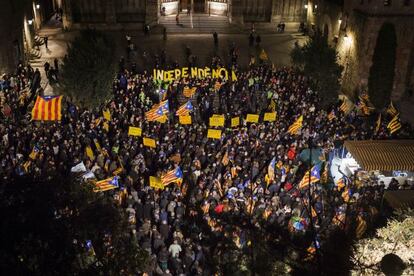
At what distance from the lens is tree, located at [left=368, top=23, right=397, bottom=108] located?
1089 inches

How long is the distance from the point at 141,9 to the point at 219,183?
94.6 feet

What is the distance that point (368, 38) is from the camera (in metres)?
28.4

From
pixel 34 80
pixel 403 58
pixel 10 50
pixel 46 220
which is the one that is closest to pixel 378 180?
pixel 403 58

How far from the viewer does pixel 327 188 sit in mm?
19172

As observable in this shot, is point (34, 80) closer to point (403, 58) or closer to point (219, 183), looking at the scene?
point (219, 183)

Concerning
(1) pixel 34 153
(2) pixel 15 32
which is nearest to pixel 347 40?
(1) pixel 34 153

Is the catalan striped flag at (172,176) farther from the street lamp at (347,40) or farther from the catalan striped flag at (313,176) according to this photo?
the street lamp at (347,40)

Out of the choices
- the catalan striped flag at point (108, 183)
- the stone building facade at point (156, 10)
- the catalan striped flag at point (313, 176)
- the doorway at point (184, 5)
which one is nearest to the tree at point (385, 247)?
the catalan striped flag at point (313, 176)

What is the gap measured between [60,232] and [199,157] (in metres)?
9.53

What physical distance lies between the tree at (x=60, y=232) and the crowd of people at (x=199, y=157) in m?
1.38

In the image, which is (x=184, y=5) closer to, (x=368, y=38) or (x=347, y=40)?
(x=347, y=40)

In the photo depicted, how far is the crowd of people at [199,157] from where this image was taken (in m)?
15.9

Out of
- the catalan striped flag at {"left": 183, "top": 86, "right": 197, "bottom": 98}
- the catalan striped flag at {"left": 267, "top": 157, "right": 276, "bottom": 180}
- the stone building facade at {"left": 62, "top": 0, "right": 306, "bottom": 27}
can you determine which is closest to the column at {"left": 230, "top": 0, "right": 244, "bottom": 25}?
the stone building facade at {"left": 62, "top": 0, "right": 306, "bottom": 27}

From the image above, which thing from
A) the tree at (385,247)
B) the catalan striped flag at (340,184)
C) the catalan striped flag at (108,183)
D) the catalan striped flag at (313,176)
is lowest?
the catalan striped flag at (340,184)
